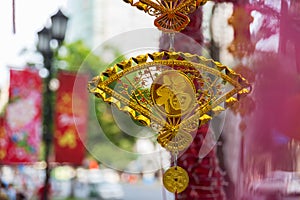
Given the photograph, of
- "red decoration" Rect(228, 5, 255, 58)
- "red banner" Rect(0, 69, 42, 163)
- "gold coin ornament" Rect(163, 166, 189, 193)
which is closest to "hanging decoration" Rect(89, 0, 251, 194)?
"gold coin ornament" Rect(163, 166, 189, 193)

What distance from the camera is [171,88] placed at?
0.71m

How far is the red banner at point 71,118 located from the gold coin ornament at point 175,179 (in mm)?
145

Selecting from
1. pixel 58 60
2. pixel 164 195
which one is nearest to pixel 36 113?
pixel 58 60

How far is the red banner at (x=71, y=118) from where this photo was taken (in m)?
0.73

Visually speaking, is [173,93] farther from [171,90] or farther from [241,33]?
[241,33]

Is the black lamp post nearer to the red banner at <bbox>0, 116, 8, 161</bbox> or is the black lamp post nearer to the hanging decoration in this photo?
the red banner at <bbox>0, 116, 8, 161</bbox>

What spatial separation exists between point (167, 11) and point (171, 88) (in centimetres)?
12

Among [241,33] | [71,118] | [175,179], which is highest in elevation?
[241,33]

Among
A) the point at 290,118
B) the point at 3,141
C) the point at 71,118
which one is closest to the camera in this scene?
the point at 290,118

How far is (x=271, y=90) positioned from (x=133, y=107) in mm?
266

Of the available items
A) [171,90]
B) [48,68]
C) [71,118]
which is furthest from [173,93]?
[48,68]

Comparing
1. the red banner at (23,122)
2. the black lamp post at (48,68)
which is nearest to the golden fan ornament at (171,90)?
the black lamp post at (48,68)

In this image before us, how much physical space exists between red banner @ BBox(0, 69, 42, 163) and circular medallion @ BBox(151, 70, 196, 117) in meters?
0.81

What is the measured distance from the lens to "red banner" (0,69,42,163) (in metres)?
1.47
